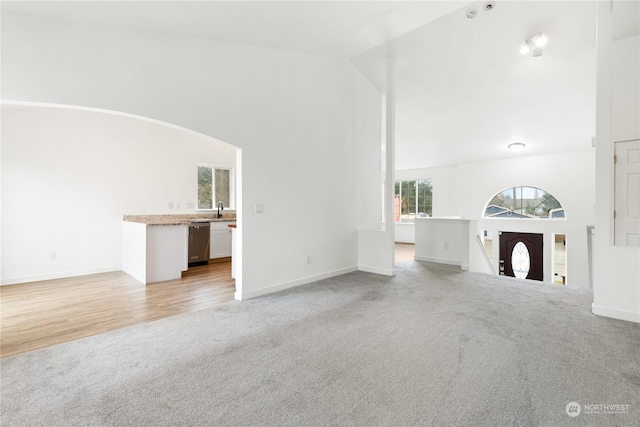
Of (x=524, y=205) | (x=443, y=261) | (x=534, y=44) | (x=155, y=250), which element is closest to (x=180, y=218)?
(x=155, y=250)

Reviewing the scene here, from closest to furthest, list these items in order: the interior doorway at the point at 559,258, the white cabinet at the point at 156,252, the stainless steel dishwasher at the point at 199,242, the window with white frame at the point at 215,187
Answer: the white cabinet at the point at 156,252 < the stainless steel dishwasher at the point at 199,242 < the window with white frame at the point at 215,187 < the interior doorway at the point at 559,258

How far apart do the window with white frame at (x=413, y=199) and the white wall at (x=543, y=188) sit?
55 centimetres

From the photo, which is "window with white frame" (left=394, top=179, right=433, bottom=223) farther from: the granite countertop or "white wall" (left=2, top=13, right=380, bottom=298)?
the granite countertop

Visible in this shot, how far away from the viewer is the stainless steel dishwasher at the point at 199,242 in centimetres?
587

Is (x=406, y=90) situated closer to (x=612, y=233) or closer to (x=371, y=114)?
(x=371, y=114)

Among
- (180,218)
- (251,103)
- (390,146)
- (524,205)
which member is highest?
(251,103)

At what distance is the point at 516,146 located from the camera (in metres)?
7.01

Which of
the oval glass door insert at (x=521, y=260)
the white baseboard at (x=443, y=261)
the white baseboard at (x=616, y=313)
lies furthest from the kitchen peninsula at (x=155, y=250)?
the oval glass door insert at (x=521, y=260)

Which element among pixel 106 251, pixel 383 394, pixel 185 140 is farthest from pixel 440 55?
pixel 106 251

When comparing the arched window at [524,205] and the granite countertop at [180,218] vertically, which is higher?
the arched window at [524,205]

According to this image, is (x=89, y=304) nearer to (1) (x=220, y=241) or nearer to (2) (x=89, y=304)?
(2) (x=89, y=304)

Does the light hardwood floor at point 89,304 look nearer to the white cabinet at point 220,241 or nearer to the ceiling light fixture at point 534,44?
the white cabinet at point 220,241

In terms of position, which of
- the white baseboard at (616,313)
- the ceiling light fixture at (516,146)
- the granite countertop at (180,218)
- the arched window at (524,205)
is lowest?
the white baseboard at (616,313)

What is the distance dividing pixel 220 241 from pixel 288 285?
2873mm
